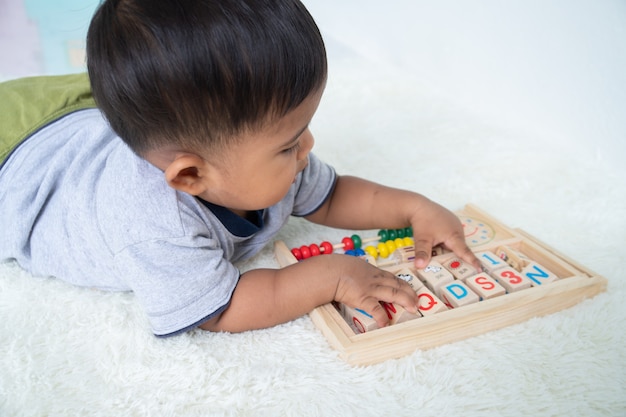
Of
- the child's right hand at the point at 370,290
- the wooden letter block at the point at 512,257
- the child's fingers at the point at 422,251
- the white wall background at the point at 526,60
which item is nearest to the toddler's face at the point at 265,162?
the child's right hand at the point at 370,290

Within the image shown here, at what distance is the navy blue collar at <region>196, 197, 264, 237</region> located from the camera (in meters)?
0.71

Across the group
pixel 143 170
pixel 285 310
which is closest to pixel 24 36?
pixel 143 170

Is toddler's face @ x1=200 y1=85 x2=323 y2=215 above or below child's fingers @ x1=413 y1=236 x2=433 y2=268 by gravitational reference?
above

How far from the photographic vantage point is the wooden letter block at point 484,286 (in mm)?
683

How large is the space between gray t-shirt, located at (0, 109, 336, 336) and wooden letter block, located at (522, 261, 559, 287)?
0.32 m

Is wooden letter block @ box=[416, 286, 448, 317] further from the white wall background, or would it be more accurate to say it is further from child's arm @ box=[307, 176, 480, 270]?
the white wall background

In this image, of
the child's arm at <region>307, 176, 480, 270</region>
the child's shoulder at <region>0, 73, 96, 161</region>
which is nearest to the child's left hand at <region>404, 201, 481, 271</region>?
the child's arm at <region>307, 176, 480, 270</region>

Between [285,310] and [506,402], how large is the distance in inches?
10.4

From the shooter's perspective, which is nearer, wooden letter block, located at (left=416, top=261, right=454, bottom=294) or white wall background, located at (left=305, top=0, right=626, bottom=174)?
wooden letter block, located at (left=416, top=261, right=454, bottom=294)

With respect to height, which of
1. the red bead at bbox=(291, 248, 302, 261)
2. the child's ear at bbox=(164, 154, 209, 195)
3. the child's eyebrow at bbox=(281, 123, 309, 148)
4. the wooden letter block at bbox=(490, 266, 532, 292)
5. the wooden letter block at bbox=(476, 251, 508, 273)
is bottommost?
the red bead at bbox=(291, 248, 302, 261)

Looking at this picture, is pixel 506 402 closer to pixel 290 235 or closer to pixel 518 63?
pixel 290 235

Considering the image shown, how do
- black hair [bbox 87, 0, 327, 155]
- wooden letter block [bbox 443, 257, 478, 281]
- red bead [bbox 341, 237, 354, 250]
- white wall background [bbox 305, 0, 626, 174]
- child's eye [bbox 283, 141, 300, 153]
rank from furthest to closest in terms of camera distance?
1. white wall background [bbox 305, 0, 626, 174]
2. red bead [bbox 341, 237, 354, 250]
3. wooden letter block [bbox 443, 257, 478, 281]
4. child's eye [bbox 283, 141, 300, 153]
5. black hair [bbox 87, 0, 327, 155]

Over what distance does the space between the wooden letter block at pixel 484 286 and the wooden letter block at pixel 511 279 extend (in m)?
0.01

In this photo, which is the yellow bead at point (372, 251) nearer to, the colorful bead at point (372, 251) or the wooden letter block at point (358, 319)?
the colorful bead at point (372, 251)
